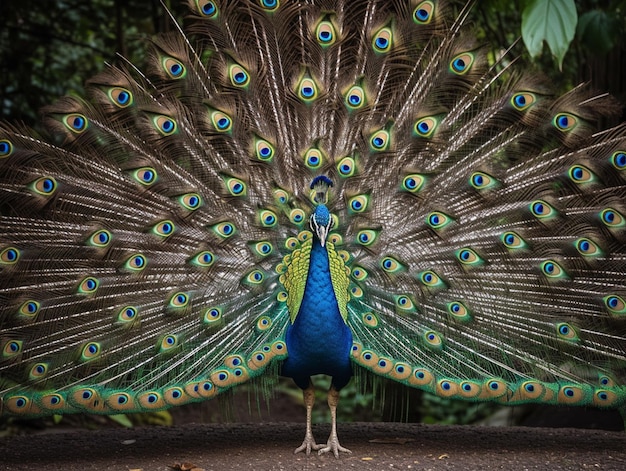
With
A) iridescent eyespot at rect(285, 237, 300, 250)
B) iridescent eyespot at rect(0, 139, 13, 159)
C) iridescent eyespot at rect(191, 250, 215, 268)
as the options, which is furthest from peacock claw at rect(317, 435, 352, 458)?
iridescent eyespot at rect(0, 139, 13, 159)

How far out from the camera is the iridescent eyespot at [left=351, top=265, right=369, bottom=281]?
489 cm

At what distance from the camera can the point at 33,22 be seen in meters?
7.89

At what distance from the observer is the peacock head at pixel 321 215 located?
432cm

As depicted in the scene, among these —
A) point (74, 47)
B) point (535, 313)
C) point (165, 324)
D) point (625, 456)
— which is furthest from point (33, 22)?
point (625, 456)

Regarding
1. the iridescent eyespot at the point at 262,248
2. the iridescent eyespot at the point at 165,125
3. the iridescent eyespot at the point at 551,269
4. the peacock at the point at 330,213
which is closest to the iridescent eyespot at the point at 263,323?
the peacock at the point at 330,213

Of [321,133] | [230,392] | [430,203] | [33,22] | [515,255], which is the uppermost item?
[33,22]

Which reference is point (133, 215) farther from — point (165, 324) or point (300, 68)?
point (300, 68)

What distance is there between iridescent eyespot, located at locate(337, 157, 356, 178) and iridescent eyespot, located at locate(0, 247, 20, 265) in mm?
1933

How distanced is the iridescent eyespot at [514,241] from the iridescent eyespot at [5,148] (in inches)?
115

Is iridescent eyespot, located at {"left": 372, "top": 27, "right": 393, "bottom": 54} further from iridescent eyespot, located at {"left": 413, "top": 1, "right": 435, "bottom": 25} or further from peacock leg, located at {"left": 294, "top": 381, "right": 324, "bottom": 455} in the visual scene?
peacock leg, located at {"left": 294, "top": 381, "right": 324, "bottom": 455}

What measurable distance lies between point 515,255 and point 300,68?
66.7 inches

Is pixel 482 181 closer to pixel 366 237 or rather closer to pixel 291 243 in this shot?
pixel 366 237

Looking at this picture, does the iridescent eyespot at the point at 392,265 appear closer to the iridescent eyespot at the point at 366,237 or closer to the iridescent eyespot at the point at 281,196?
the iridescent eyespot at the point at 366,237

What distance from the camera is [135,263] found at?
4.80 m
